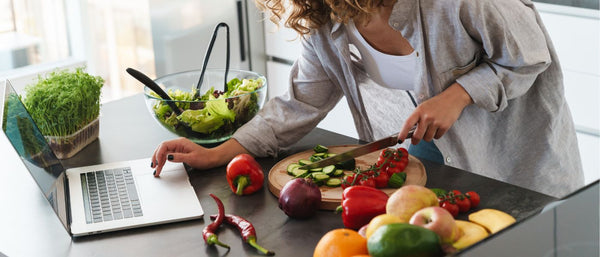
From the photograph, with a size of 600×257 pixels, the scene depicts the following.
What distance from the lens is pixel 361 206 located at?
3.88 ft

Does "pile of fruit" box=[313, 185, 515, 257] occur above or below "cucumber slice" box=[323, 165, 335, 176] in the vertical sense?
above

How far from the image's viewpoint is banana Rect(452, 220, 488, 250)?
2.97ft

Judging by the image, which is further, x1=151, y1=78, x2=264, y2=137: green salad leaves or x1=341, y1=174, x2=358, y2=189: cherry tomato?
x1=151, y1=78, x2=264, y2=137: green salad leaves

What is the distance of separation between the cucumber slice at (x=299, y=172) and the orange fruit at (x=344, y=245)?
0.41 m

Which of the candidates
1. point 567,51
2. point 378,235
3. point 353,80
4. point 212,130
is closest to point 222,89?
point 212,130

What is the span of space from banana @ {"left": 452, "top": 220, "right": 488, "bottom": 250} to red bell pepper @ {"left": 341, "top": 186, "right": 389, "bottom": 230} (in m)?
0.22

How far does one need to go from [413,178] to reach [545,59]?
43 cm

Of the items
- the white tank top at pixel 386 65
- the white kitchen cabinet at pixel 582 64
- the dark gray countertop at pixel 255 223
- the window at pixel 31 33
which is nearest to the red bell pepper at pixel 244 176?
the dark gray countertop at pixel 255 223

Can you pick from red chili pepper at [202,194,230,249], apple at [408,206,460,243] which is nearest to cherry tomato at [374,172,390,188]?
red chili pepper at [202,194,230,249]

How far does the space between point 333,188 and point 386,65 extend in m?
0.44

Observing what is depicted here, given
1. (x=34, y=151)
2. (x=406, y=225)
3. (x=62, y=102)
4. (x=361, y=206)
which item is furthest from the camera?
(x=62, y=102)

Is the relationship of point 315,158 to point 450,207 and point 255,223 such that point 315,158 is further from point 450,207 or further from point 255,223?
point 450,207

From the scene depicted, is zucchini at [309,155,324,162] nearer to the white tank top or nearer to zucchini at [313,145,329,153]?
zucchini at [313,145,329,153]

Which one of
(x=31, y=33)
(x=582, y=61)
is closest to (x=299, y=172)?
(x=582, y=61)
